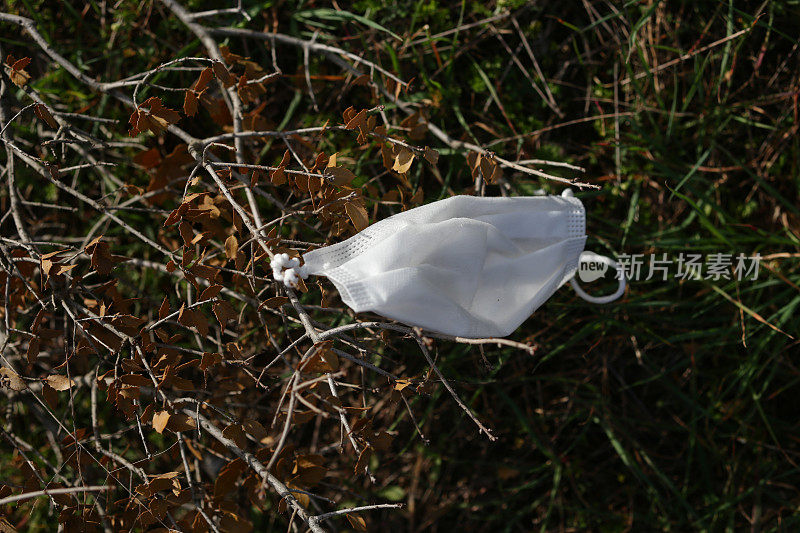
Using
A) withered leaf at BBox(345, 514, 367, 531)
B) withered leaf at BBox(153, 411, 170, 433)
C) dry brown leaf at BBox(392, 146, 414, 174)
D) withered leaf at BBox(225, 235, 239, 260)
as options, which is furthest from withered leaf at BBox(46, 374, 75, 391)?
dry brown leaf at BBox(392, 146, 414, 174)

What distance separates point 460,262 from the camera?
133 centimetres

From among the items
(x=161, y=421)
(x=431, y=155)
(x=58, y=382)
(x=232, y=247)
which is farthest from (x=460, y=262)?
(x=58, y=382)

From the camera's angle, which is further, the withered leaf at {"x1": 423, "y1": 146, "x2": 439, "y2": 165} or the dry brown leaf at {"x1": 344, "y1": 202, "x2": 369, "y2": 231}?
the withered leaf at {"x1": 423, "y1": 146, "x2": 439, "y2": 165}

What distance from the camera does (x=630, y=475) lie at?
2.07 m

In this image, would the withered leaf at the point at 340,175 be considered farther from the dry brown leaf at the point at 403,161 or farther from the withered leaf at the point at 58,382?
the withered leaf at the point at 58,382

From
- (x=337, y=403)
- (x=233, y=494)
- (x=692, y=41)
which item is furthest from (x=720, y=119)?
(x=233, y=494)

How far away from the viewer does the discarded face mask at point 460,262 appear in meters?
1.21

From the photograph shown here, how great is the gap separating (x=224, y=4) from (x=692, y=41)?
1.67 meters

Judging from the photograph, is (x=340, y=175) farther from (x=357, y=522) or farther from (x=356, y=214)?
(x=357, y=522)

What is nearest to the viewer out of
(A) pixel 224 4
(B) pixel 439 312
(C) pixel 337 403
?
(C) pixel 337 403

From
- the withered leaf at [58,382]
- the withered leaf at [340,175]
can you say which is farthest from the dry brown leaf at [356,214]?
the withered leaf at [58,382]

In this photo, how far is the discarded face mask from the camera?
3.98 feet

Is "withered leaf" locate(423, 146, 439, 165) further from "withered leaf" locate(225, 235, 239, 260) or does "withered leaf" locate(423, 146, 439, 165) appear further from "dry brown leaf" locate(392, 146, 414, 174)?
"withered leaf" locate(225, 235, 239, 260)

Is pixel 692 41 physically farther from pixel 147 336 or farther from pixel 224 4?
pixel 147 336
